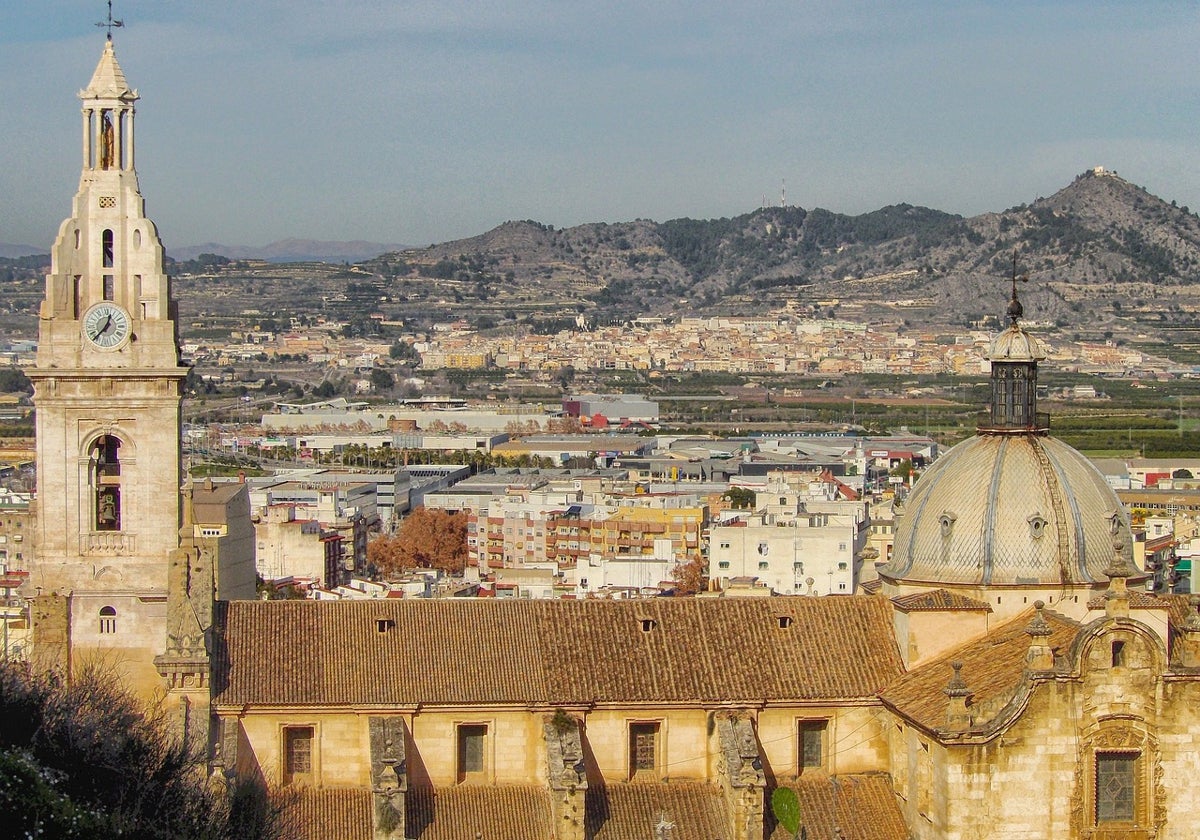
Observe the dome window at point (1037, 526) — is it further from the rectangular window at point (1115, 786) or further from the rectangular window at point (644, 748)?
the rectangular window at point (644, 748)

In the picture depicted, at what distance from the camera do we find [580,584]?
91688 millimetres

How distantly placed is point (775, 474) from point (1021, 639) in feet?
383

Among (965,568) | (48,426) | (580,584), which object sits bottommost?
(580,584)

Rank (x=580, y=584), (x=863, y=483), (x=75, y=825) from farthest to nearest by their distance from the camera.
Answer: (x=863, y=483) → (x=580, y=584) → (x=75, y=825)

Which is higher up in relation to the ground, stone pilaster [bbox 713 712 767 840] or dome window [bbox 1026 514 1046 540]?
dome window [bbox 1026 514 1046 540]

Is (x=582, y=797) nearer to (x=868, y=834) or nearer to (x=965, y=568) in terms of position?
(x=868, y=834)

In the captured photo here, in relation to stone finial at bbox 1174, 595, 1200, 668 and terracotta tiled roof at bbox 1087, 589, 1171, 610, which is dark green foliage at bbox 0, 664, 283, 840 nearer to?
terracotta tiled roof at bbox 1087, 589, 1171, 610

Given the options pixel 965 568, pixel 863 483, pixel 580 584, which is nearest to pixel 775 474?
pixel 863 483

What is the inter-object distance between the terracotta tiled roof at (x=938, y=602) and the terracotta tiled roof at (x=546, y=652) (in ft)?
2.88

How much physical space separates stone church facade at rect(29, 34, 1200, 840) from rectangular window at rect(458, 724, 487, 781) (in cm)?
5

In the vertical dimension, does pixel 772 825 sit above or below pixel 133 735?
below

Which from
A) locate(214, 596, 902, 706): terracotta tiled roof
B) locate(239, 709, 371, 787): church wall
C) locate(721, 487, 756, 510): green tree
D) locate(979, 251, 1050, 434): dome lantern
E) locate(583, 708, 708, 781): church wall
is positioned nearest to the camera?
locate(239, 709, 371, 787): church wall

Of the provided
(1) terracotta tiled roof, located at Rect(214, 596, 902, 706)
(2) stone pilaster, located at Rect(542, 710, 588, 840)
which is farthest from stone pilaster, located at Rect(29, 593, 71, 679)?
(2) stone pilaster, located at Rect(542, 710, 588, 840)

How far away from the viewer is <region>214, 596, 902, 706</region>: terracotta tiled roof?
1446 inches
